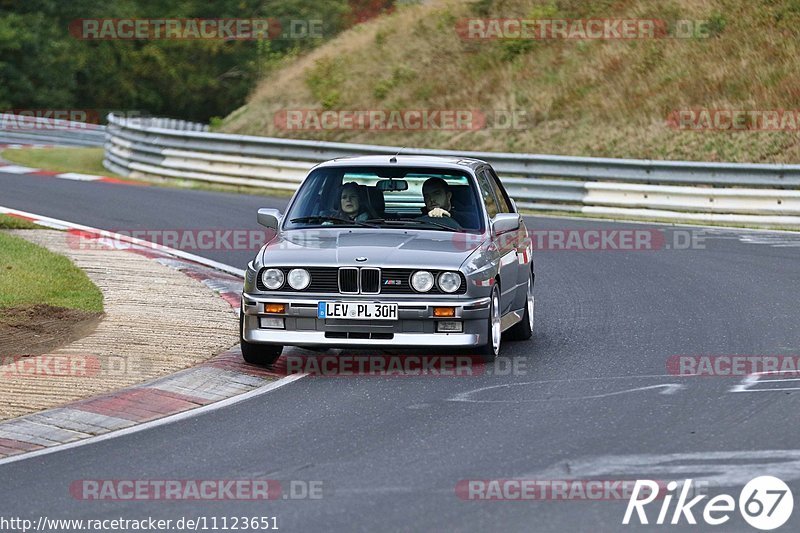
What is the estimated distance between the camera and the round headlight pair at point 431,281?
10.3m

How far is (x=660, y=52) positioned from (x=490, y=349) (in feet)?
70.4

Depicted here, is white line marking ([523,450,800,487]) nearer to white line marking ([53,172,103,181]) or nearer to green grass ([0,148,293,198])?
green grass ([0,148,293,198])

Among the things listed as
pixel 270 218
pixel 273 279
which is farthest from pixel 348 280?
pixel 270 218

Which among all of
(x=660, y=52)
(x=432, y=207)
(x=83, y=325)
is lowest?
(x=83, y=325)

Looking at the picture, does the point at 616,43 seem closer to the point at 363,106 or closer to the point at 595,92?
the point at 595,92

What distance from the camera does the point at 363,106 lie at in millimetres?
33281

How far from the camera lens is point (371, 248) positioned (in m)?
10.6

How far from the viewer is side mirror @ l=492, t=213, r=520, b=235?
1123cm

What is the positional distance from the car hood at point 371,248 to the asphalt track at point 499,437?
875 mm

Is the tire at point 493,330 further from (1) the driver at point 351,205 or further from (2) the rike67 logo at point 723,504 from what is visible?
(2) the rike67 logo at point 723,504

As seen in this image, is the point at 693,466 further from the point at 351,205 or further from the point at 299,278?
the point at 351,205

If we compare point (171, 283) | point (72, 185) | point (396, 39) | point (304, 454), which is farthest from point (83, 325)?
point (396, 39)

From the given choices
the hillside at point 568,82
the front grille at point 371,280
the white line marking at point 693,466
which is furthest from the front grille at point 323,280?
the hillside at point 568,82

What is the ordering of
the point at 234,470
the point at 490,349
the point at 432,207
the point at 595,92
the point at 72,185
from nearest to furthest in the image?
the point at 234,470 → the point at 490,349 → the point at 432,207 → the point at 72,185 → the point at 595,92
